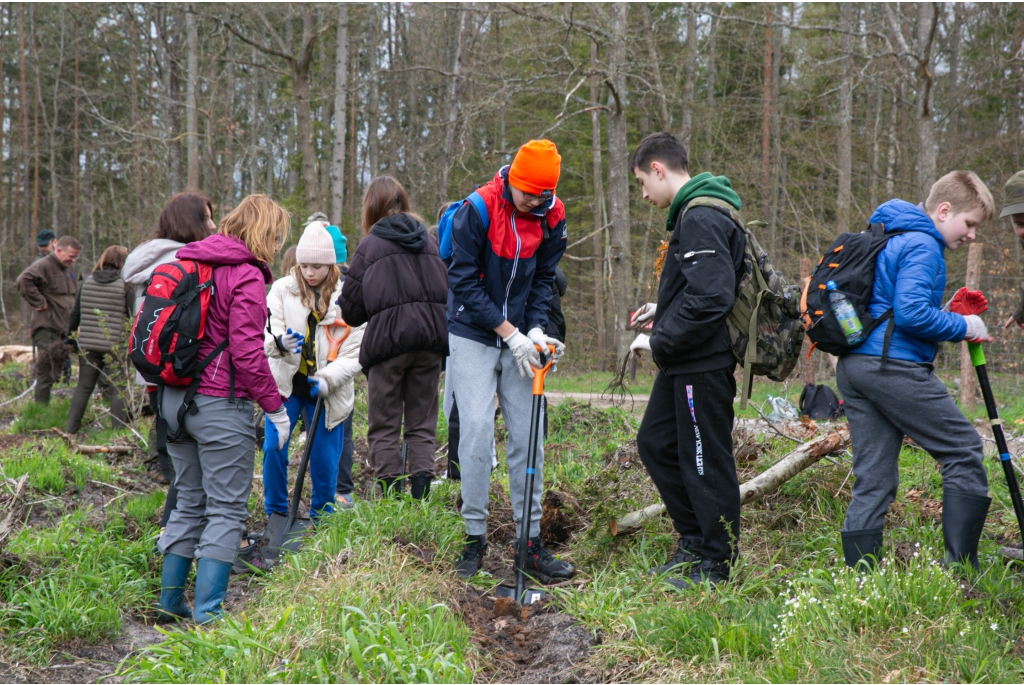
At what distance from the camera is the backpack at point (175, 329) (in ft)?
11.9

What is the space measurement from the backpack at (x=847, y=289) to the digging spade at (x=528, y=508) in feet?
4.15

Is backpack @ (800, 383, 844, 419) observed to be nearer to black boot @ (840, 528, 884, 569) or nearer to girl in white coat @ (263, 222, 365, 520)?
black boot @ (840, 528, 884, 569)

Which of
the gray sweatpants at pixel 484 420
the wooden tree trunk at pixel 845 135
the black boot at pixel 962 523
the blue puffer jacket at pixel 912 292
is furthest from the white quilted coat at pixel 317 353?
the wooden tree trunk at pixel 845 135

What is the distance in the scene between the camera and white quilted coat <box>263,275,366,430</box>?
15.9ft

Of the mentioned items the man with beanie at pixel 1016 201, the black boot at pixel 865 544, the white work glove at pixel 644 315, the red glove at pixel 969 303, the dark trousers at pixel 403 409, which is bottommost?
the black boot at pixel 865 544

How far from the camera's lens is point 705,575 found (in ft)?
11.8

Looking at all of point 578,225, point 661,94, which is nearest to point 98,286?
point 661,94

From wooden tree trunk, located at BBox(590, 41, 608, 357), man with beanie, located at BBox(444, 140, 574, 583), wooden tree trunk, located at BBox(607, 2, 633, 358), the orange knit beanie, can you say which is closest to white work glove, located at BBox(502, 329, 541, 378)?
man with beanie, located at BBox(444, 140, 574, 583)

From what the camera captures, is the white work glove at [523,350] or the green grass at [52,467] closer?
the white work glove at [523,350]

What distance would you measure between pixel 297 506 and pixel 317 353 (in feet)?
3.22

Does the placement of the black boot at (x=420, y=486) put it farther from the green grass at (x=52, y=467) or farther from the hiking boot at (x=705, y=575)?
the green grass at (x=52, y=467)

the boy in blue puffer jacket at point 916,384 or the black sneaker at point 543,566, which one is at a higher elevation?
the boy in blue puffer jacket at point 916,384

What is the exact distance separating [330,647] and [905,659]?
2.00m

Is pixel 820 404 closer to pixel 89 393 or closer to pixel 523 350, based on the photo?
pixel 523 350
